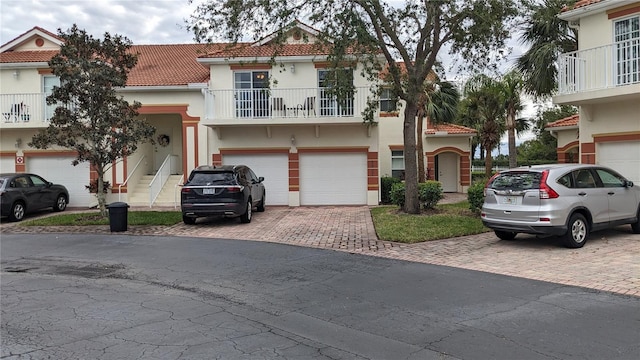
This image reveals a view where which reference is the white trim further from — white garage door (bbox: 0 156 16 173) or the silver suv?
the silver suv

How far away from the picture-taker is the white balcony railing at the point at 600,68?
40.7 ft

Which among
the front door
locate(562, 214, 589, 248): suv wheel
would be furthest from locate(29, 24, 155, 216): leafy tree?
the front door

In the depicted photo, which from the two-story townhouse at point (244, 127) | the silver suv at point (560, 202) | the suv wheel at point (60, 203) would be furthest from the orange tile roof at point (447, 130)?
the suv wheel at point (60, 203)

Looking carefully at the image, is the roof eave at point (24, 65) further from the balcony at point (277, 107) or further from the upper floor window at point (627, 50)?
the upper floor window at point (627, 50)

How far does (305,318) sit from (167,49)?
22270 mm

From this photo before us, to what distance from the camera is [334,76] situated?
13.1 meters

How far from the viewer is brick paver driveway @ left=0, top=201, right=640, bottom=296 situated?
7.32m

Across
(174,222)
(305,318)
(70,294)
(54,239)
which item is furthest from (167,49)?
(305,318)

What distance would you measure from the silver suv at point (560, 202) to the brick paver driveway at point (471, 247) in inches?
16.6

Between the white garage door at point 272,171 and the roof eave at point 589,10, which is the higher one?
the roof eave at point 589,10

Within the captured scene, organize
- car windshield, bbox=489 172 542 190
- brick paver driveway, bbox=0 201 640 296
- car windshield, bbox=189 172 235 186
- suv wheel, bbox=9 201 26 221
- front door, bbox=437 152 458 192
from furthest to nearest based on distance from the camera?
front door, bbox=437 152 458 192
suv wheel, bbox=9 201 26 221
car windshield, bbox=189 172 235 186
car windshield, bbox=489 172 542 190
brick paver driveway, bbox=0 201 640 296

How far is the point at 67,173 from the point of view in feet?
65.8

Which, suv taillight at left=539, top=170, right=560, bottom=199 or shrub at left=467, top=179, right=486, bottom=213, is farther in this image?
shrub at left=467, top=179, right=486, bottom=213

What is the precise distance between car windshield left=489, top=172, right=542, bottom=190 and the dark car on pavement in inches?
593
